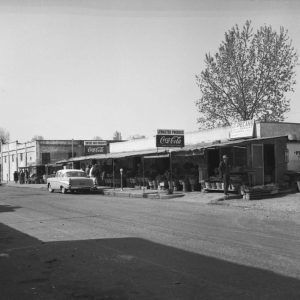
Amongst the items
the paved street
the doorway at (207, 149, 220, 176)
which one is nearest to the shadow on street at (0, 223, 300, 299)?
the paved street

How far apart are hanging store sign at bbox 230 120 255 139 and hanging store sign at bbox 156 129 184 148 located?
292cm

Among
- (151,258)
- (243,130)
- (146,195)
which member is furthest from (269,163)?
(151,258)

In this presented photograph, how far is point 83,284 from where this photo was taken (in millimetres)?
6484

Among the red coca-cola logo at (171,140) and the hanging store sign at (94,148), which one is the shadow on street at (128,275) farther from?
the hanging store sign at (94,148)

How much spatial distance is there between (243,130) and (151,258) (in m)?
17.7

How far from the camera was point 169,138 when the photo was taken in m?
26.2

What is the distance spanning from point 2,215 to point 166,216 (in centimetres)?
574

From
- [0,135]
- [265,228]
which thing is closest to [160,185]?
[265,228]

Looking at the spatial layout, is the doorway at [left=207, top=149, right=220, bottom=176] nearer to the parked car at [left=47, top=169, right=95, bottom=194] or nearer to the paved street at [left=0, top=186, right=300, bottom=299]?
the parked car at [left=47, top=169, right=95, bottom=194]

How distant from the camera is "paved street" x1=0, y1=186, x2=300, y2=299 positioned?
6086 millimetres

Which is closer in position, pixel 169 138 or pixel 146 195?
pixel 146 195

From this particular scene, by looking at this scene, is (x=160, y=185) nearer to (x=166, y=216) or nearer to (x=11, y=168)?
(x=166, y=216)

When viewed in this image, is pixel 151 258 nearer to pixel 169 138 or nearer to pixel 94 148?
pixel 169 138

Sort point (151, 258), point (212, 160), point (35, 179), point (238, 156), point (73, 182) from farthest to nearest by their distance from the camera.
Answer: point (35, 179) < point (73, 182) < point (212, 160) < point (238, 156) < point (151, 258)
